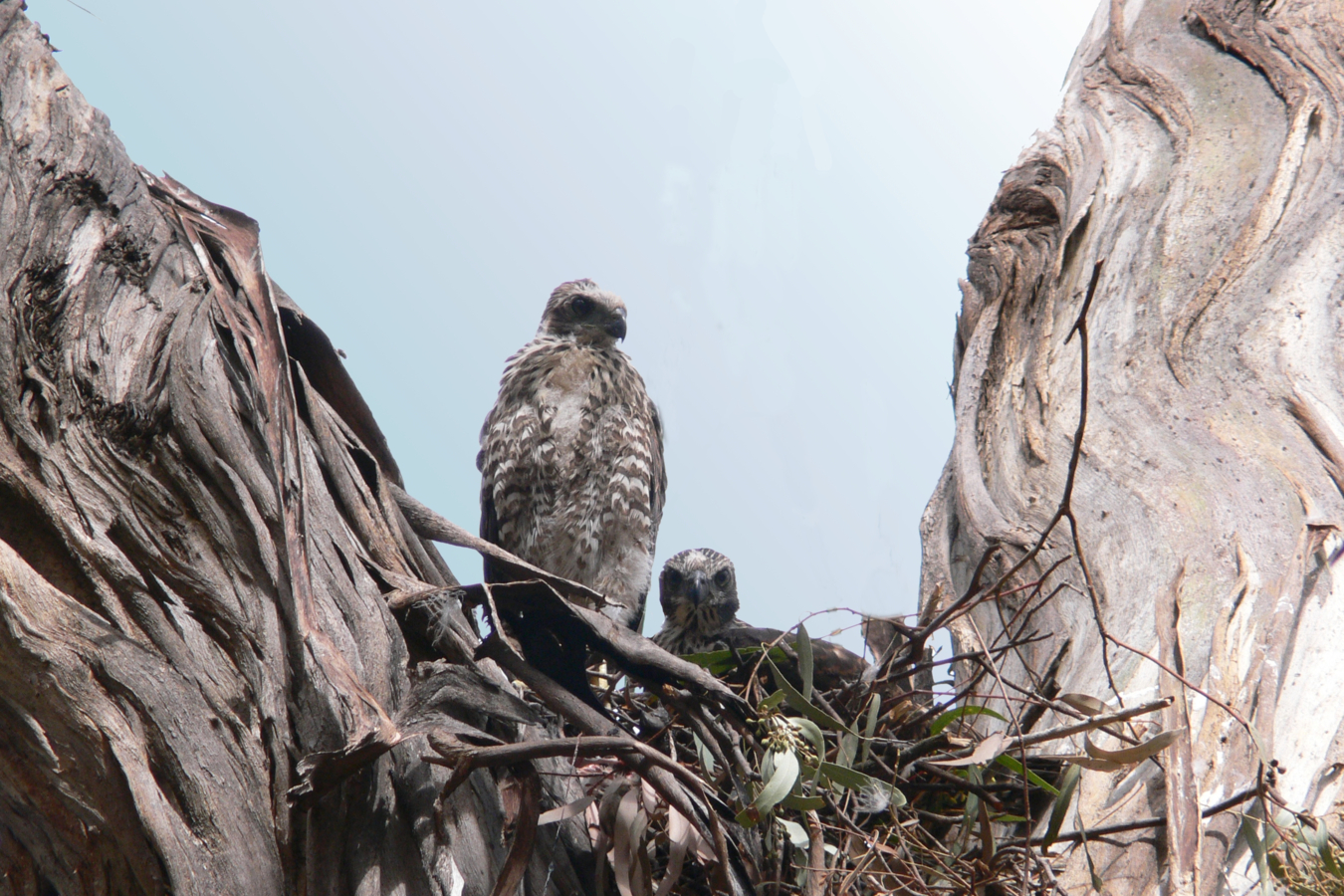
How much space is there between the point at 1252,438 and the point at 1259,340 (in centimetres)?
50

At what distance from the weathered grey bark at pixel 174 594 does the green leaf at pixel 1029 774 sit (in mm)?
1020

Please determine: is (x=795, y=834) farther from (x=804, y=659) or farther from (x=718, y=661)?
(x=718, y=661)

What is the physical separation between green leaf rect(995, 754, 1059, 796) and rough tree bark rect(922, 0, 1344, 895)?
0.29ft

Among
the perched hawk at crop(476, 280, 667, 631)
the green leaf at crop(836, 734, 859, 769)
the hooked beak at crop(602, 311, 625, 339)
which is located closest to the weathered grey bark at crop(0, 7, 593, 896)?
the green leaf at crop(836, 734, 859, 769)

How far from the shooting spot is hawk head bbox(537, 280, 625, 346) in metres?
5.05

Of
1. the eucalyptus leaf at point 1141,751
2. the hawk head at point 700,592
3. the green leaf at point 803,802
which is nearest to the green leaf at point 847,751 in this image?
the green leaf at point 803,802

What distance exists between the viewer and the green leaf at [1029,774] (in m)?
2.20

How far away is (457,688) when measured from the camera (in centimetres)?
178

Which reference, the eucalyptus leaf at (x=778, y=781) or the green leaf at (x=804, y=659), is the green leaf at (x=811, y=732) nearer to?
the eucalyptus leaf at (x=778, y=781)

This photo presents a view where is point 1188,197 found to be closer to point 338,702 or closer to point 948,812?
point 948,812

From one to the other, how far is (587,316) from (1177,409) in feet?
9.21

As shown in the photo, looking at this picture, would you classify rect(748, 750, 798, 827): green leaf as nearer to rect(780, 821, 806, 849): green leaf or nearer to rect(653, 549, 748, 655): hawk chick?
rect(780, 821, 806, 849): green leaf

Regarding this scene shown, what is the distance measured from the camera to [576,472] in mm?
4590

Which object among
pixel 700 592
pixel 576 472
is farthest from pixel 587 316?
pixel 700 592
